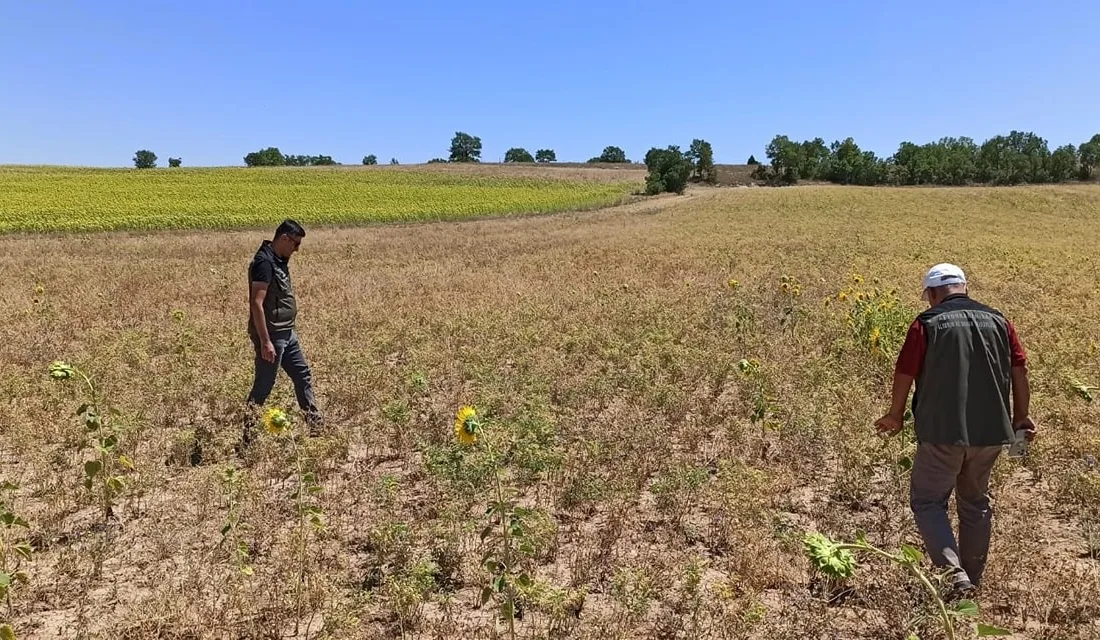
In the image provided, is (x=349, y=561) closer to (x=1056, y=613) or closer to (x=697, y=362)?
(x=1056, y=613)

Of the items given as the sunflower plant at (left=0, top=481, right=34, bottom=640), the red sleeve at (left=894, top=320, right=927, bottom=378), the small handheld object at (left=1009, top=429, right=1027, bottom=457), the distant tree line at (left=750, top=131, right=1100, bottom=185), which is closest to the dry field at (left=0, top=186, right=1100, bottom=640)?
the sunflower plant at (left=0, top=481, right=34, bottom=640)

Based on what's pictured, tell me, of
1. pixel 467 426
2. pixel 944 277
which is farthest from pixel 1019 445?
pixel 467 426

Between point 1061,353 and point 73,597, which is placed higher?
point 1061,353

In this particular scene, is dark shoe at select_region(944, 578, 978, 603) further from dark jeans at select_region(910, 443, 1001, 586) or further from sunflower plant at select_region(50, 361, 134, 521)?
sunflower plant at select_region(50, 361, 134, 521)

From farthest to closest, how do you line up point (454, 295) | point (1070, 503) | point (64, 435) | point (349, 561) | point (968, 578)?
point (454, 295) < point (64, 435) < point (1070, 503) < point (349, 561) < point (968, 578)

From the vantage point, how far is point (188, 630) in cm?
281

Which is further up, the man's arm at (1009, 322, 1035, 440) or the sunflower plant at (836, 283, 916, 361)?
the man's arm at (1009, 322, 1035, 440)

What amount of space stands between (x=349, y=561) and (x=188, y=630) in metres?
0.78

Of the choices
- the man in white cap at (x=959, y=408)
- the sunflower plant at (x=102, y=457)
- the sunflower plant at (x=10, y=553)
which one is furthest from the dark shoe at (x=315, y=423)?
the man in white cap at (x=959, y=408)

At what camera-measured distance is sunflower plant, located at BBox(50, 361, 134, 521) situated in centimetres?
351

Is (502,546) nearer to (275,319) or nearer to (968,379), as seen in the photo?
(968,379)

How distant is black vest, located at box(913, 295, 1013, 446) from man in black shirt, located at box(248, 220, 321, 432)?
405 centimetres

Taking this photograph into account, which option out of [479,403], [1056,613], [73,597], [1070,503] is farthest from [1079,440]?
[73,597]

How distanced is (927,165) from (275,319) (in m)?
76.7
